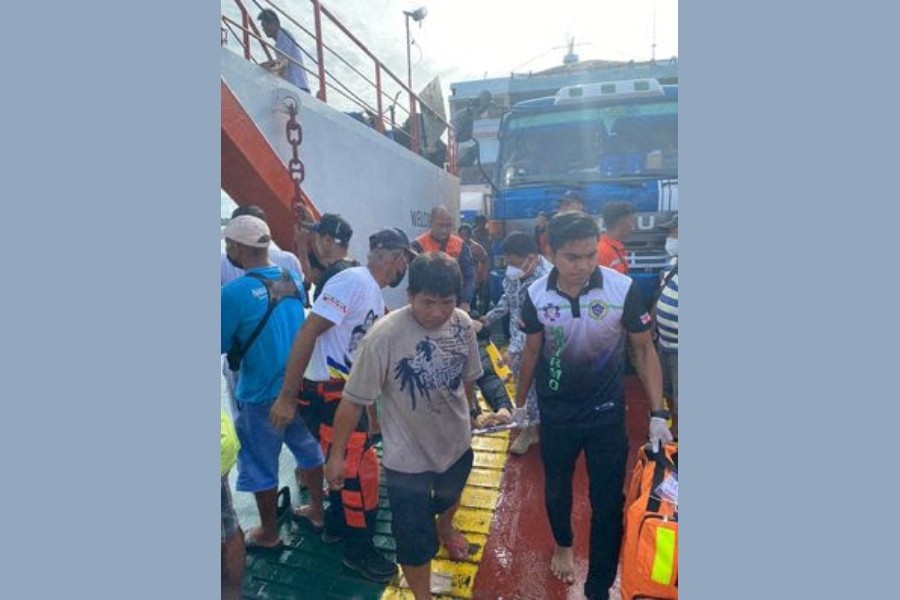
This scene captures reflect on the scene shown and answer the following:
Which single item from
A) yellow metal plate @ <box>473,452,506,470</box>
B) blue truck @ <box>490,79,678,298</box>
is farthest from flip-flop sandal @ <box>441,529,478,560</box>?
blue truck @ <box>490,79,678,298</box>

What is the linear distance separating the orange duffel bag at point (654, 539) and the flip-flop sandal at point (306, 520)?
1.66m

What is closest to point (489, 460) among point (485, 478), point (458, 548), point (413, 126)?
point (485, 478)

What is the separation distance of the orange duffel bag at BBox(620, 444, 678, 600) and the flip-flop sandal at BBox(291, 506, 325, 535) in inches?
65.2

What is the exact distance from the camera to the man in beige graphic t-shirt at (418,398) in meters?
1.97

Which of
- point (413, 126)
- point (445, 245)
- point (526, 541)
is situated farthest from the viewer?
point (413, 126)

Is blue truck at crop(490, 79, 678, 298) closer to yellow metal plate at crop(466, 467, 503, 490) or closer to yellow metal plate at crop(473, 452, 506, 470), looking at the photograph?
yellow metal plate at crop(473, 452, 506, 470)

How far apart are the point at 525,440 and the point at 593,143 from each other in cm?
300

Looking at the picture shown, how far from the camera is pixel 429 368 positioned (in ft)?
6.70

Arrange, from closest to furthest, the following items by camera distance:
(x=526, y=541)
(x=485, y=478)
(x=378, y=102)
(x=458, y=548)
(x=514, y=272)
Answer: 1. (x=458, y=548)
2. (x=526, y=541)
3. (x=485, y=478)
4. (x=514, y=272)
5. (x=378, y=102)

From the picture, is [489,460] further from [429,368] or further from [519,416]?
[429,368]

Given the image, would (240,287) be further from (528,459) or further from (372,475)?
(528,459)

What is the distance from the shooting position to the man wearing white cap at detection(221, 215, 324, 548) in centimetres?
238

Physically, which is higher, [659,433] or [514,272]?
[514,272]

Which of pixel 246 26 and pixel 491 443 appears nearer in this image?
pixel 246 26
